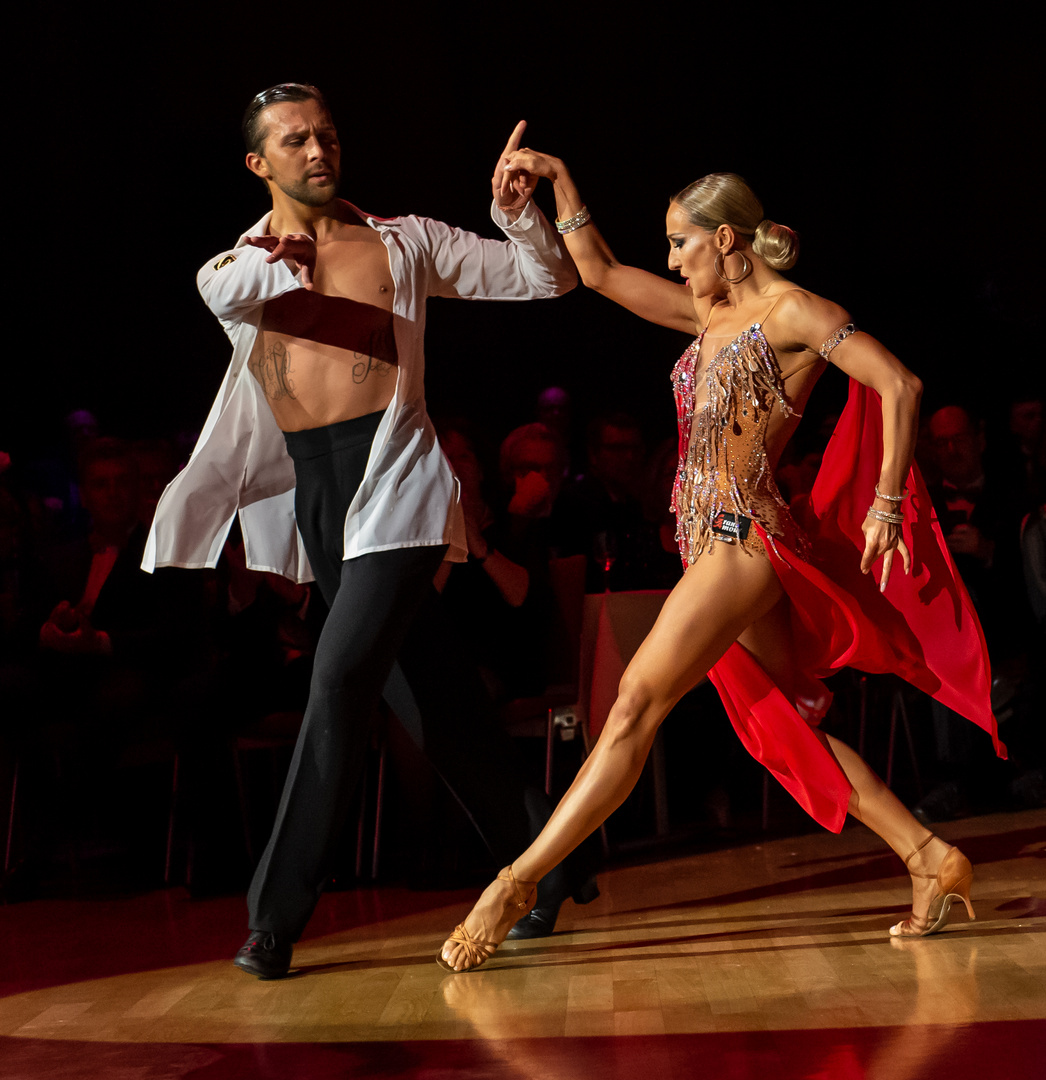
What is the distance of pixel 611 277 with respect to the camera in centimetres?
310

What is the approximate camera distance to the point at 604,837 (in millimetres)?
4375

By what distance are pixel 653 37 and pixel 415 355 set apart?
15.4 feet

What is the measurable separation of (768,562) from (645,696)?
0.39m

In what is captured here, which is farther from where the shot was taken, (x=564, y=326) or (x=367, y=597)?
(x=564, y=326)

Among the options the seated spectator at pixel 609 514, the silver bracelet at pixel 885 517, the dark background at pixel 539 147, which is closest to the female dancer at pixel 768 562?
the silver bracelet at pixel 885 517

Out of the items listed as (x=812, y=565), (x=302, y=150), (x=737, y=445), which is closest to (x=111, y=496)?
(x=302, y=150)

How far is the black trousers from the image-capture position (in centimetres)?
282

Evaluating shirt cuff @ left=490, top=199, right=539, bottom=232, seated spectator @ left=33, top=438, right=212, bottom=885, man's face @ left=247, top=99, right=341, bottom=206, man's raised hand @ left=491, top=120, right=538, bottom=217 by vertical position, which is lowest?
seated spectator @ left=33, top=438, right=212, bottom=885

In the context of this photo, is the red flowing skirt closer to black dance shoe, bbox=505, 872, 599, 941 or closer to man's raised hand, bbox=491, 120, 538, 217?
black dance shoe, bbox=505, 872, 599, 941

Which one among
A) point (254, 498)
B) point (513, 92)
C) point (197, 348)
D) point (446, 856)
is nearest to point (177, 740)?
point (446, 856)

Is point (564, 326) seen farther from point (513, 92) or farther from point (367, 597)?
point (367, 597)

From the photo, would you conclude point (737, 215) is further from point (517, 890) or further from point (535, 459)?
point (535, 459)

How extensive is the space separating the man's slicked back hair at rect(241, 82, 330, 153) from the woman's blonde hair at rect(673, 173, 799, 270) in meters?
0.87

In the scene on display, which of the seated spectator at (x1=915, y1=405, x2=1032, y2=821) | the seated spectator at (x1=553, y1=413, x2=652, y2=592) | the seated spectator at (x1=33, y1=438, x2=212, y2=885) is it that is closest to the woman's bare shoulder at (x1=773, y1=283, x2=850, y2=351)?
the seated spectator at (x1=553, y1=413, x2=652, y2=592)
